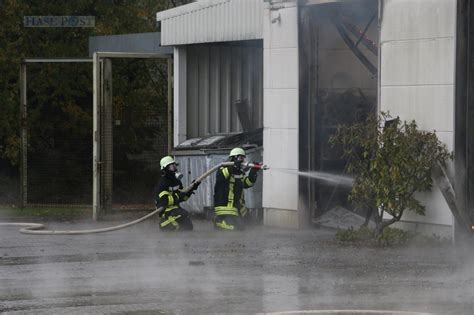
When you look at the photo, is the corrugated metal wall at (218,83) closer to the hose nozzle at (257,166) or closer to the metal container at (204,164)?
the metal container at (204,164)

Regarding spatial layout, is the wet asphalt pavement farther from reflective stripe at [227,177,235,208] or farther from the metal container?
the metal container

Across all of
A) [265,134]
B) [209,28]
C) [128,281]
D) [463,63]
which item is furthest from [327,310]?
[209,28]

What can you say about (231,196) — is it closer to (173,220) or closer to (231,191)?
(231,191)

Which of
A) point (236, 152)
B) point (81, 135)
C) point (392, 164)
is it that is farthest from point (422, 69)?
point (81, 135)

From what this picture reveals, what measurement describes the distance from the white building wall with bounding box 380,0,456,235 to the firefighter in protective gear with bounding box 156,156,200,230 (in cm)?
361

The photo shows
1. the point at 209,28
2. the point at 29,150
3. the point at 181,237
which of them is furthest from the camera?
the point at 29,150

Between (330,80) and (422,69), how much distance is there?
3537 millimetres

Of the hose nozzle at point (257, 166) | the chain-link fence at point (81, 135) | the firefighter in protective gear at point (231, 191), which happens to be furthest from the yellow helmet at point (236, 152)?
the chain-link fence at point (81, 135)

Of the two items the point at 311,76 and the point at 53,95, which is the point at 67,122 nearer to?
the point at 53,95

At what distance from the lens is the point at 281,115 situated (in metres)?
17.4

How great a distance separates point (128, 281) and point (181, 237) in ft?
14.9

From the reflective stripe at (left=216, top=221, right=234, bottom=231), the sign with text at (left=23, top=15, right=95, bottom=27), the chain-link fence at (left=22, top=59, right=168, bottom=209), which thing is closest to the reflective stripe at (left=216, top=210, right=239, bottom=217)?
the reflective stripe at (left=216, top=221, right=234, bottom=231)

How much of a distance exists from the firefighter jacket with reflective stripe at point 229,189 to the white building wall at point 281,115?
16.3 inches

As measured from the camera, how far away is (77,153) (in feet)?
82.2
